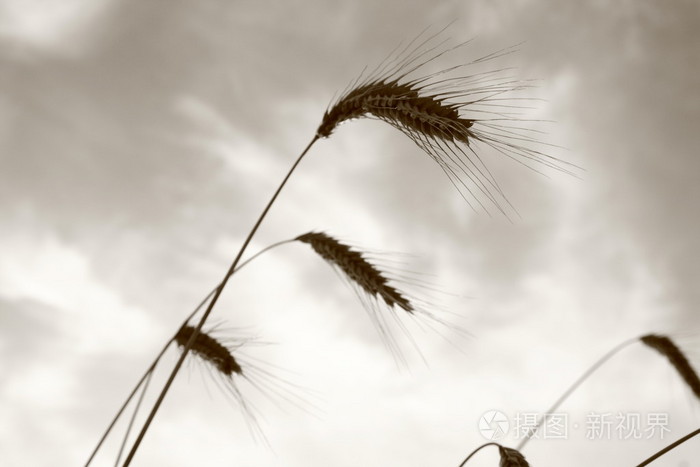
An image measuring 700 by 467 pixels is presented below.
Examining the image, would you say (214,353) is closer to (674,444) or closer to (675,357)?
(674,444)

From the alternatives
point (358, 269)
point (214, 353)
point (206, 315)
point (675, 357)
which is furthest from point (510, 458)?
point (675, 357)

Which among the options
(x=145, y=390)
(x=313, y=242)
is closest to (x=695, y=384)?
(x=313, y=242)

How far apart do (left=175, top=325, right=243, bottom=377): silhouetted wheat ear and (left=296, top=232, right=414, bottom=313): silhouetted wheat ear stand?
79 cm

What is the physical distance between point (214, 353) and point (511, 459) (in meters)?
1.64

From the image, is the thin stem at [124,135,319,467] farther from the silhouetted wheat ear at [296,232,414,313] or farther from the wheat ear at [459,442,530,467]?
the wheat ear at [459,442,530,467]

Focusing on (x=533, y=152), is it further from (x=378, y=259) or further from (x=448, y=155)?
(x=378, y=259)

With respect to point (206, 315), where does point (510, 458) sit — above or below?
below

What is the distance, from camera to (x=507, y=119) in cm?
186

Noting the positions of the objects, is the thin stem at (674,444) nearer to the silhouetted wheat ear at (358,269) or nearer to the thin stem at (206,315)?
the silhouetted wheat ear at (358,269)

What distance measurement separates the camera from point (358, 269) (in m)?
2.58

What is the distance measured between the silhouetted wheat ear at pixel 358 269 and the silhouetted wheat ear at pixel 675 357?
3.11 meters

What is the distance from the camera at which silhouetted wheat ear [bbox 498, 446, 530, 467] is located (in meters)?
2.01

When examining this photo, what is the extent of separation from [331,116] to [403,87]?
562 mm

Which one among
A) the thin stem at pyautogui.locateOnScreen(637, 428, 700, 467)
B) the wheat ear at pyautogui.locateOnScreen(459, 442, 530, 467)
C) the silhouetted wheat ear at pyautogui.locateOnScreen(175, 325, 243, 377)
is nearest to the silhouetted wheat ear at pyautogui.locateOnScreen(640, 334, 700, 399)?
the thin stem at pyautogui.locateOnScreen(637, 428, 700, 467)
